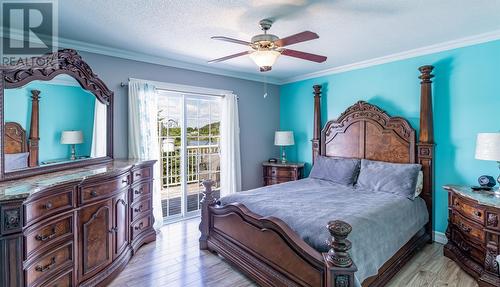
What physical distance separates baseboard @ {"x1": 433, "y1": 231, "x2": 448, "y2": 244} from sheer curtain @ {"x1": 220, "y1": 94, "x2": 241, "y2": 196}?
9.68ft

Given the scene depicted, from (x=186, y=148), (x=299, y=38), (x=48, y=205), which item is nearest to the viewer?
(x=48, y=205)

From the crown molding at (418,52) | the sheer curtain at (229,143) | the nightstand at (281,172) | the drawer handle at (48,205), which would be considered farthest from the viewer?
the nightstand at (281,172)

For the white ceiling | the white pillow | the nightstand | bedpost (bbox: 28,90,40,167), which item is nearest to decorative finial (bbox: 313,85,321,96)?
the white ceiling

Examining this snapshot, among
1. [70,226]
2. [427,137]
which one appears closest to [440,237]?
[427,137]

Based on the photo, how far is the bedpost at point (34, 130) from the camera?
2246 millimetres

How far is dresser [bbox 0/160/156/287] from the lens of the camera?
1.57 m

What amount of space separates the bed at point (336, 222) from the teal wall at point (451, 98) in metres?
0.13

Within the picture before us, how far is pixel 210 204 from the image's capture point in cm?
312

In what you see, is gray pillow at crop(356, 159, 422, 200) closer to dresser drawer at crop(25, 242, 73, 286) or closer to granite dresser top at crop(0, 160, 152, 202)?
granite dresser top at crop(0, 160, 152, 202)

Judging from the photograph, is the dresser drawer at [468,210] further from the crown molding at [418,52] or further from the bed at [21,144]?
the bed at [21,144]

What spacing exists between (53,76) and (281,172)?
11.8ft

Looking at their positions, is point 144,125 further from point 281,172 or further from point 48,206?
point 281,172

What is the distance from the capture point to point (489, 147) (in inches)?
95.7

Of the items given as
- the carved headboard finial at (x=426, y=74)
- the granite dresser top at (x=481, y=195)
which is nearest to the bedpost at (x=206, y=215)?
the granite dresser top at (x=481, y=195)
